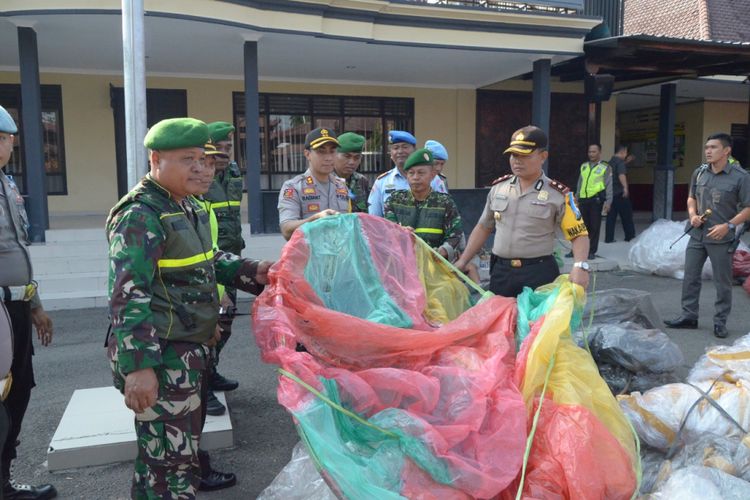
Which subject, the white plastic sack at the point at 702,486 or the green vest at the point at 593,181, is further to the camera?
the green vest at the point at 593,181

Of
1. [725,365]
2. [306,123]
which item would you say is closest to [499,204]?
[725,365]

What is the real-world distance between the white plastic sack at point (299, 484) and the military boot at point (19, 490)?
1.11 meters

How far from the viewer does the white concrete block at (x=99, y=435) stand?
10.6ft

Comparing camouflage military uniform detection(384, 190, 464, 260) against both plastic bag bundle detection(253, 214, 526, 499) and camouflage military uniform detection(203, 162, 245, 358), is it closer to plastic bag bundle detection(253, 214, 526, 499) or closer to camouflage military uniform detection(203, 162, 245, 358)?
plastic bag bundle detection(253, 214, 526, 499)

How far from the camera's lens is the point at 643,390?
3680mm

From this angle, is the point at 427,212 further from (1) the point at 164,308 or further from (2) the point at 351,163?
(1) the point at 164,308

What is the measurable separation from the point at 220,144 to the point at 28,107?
5.20 meters

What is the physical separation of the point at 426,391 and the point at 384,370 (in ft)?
0.66

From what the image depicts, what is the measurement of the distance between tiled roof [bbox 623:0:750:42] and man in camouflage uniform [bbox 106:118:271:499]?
1557 centimetres

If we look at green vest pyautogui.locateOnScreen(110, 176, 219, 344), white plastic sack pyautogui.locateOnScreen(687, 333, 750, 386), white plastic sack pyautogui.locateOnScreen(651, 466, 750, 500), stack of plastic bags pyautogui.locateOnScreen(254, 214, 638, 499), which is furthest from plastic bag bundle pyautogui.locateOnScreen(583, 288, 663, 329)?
green vest pyautogui.locateOnScreen(110, 176, 219, 344)

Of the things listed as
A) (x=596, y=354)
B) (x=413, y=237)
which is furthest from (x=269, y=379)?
(x=596, y=354)

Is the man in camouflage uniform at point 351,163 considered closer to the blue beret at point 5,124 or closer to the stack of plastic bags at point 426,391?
the stack of plastic bags at point 426,391

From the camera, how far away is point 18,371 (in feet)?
9.36

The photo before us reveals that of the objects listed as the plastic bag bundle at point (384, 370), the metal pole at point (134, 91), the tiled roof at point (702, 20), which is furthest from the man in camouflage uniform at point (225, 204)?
the tiled roof at point (702, 20)
